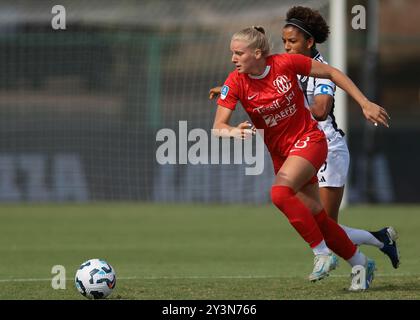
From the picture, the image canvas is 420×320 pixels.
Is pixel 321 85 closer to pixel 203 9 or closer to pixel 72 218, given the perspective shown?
pixel 72 218

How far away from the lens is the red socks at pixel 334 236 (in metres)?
7.92

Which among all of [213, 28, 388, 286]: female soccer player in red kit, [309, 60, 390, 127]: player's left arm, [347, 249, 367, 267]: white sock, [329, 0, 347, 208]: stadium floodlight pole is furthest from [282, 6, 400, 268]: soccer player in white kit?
[329, 0, 347, 208]: stadium floodlight pole

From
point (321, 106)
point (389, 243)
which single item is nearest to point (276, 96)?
point (321, 106)

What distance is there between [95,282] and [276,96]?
6.34 ft

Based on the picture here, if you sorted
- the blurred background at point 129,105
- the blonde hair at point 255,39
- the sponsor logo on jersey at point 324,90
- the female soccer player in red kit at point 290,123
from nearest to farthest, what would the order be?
the female soccer player in red kit at point 290,123
the blonde hair at point 255,39
the sponsor logo on jersey at point 324,90
the blurred background at point 129,105

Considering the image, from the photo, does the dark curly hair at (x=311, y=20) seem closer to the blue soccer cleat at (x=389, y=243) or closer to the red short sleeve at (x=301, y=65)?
the red short sleeve at (x=301, y=65)

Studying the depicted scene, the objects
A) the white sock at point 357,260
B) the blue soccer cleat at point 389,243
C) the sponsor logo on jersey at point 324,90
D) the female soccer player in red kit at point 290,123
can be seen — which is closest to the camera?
the female soccer player in red kit at point 290,123

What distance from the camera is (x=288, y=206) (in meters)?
7.48

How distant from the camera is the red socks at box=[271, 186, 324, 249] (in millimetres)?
7484

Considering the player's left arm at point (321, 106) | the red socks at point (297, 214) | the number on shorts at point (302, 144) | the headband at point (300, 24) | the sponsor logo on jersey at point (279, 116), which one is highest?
the headband at point (300, 24)

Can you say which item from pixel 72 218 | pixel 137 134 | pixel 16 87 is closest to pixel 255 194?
pixel 137 134

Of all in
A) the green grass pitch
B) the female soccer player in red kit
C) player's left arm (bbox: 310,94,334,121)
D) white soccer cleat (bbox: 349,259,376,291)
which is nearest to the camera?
the female soccer player in red kit

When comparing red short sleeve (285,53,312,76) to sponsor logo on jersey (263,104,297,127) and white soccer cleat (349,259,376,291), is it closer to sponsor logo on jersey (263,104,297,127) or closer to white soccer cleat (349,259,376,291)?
sponsor logo on jersey (263,104,297,127)

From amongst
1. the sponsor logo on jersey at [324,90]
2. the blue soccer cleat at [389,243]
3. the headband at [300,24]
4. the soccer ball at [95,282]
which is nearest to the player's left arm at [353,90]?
the sponsor logo on jersey at [324,90]
